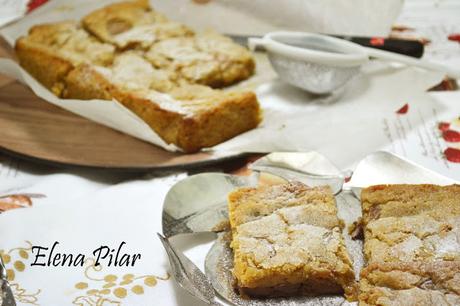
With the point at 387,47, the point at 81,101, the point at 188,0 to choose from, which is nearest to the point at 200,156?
the point at 81,101

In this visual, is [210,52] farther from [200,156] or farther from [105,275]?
[105,275]

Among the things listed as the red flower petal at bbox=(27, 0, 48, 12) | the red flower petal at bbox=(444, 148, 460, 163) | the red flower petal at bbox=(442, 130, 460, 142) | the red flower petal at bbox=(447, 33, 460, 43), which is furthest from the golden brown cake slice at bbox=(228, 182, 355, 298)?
the red flower petal at bbox=(27, 0, 48, 12)

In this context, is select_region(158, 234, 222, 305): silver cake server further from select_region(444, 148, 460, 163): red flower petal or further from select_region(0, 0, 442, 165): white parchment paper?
select_region(444, 148, 460, 163): red flower petal

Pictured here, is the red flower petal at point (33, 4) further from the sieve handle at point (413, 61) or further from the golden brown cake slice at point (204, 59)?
the sieve handle at point (413, 61)

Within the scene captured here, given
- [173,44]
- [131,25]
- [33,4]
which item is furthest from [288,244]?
[33,4]

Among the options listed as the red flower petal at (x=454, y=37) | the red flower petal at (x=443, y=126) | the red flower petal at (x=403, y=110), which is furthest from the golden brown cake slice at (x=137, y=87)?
the red flower petal at (x=454, y=37)

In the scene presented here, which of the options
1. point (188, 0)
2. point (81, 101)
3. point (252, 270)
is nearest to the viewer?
point (252, 270)

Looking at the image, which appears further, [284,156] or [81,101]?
[81,101]
